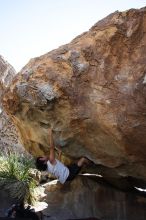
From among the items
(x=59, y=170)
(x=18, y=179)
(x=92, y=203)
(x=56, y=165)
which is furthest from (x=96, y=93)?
(x=18, y=179)

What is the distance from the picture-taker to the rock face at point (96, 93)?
6.92 m

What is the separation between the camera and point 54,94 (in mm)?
7410

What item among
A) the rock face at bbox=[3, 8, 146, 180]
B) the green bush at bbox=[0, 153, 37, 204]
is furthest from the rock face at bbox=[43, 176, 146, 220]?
the green bush at bbox=[0, 153, 37, 204]

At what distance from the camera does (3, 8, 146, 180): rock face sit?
692cm

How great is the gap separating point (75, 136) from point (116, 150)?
2.85 ft

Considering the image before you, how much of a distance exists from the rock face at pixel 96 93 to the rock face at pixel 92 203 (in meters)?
1.21

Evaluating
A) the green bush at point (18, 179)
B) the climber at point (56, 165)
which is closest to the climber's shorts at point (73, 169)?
the climber at point (56, 165)

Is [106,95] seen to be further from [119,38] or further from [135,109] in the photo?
[119,38]

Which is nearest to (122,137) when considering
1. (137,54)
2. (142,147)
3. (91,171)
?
(142,147)

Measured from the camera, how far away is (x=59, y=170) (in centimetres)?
816

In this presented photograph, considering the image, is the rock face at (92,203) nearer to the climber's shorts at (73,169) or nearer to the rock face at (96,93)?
the climber's shorts at (73,169)

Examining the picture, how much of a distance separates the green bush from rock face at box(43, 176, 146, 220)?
5.67 feet

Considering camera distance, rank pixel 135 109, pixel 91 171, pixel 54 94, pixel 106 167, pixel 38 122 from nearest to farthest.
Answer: pixel 135 109, pixel 54 94, pixel 38 122, pixel 106 167, pixel 91 171

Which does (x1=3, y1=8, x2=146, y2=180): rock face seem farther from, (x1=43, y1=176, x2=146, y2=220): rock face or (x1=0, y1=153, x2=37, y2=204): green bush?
(x1=0, y1=153, x2=37, y2=204): green bush
